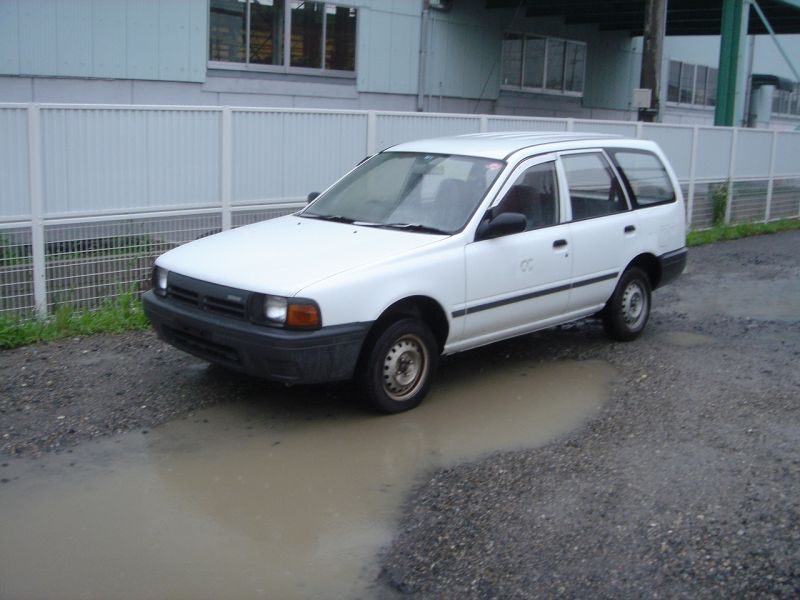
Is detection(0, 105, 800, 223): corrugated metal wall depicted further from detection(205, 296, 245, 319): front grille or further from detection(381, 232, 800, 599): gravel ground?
detection(381, 232, 800, 599): gravel ground

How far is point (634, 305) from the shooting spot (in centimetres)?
818

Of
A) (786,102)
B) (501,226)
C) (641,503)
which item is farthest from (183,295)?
(786,102)

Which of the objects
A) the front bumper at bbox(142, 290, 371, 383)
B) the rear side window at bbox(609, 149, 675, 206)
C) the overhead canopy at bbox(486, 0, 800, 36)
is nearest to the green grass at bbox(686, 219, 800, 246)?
the overhead canopy at bbox(486, 0, 800, 36)

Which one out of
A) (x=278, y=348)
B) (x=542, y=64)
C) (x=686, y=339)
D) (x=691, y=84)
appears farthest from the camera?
(x=691, y=84)

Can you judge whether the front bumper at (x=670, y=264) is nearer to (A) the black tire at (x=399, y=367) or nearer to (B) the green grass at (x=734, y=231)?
(A) the black tire at (x=399, y=367)

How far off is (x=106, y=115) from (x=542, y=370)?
4.20m

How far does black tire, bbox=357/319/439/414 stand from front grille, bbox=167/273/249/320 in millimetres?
841

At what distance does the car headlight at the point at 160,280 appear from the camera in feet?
21.0

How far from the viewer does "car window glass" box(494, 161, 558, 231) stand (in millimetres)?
6891

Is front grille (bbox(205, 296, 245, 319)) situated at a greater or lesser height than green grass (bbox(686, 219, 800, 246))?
greater

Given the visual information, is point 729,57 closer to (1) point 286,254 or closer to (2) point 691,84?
(2) point 691,84

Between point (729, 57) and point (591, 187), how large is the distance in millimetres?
12043

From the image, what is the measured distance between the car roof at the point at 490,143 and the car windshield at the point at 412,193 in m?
0.08

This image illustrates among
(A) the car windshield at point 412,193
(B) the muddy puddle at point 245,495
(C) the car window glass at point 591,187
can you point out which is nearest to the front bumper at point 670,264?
(C) the car window glass at point 591,187
